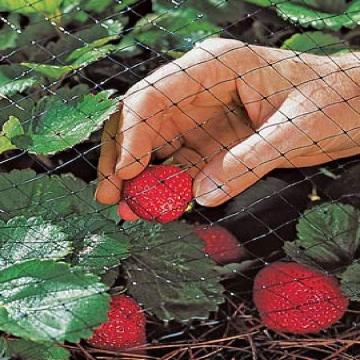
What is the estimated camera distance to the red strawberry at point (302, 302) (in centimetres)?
75

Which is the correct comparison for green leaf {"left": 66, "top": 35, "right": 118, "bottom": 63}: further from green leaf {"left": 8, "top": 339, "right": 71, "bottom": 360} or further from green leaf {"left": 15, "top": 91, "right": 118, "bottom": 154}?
green leaf {"left": 8, "top": 339, "right": 71, "bottom": 360}

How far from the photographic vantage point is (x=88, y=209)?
771 millimetres

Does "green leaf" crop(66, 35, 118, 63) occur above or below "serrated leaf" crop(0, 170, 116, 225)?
above

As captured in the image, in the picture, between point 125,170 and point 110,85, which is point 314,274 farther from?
point 110,85

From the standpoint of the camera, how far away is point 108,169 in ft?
2.50

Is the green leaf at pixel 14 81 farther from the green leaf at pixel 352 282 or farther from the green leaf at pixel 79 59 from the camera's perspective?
the green leaf at pixel 352 282

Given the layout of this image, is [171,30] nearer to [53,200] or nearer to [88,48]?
[88,48]

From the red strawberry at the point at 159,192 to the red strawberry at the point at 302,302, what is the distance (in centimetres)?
10

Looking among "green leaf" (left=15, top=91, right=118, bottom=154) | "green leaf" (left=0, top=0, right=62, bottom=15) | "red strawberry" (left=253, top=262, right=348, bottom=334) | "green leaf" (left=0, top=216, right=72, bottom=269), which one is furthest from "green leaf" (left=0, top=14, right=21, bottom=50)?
"red strawberry" (left=253, top=262, right=348, bottom=334)

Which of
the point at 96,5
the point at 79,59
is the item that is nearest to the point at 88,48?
the point at 79,59

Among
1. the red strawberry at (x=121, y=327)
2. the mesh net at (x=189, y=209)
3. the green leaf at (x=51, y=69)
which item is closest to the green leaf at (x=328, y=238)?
the mesh net at (x=189, y=209)

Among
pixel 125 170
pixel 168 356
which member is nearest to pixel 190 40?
pixel 125 170

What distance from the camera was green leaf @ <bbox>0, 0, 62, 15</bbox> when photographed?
0.89m

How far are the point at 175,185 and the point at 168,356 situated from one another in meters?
0.13
